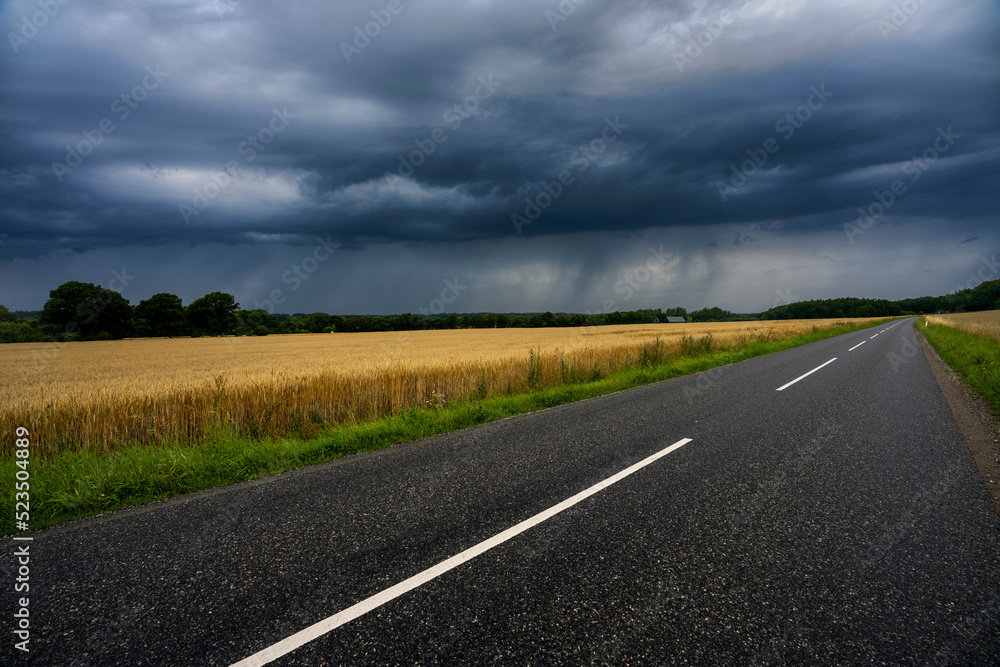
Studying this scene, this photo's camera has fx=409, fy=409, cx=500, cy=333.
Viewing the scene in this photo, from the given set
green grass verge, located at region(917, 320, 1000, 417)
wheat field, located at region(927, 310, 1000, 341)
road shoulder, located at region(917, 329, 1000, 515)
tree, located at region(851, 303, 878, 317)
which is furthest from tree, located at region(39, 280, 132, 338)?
tree, located at region(851, 303, 878, 317)

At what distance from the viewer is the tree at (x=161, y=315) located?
168 ft

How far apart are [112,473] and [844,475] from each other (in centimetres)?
943

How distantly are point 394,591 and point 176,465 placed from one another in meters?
4.55

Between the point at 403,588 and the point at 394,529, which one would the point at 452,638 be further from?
the point at 394,529

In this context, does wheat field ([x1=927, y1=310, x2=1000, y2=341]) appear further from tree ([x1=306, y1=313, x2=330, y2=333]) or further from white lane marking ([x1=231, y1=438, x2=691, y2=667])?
tree ([x1=306, y1=313, x2=330, y2=333])

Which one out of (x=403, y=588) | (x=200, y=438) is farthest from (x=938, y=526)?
(x=200, y=438)

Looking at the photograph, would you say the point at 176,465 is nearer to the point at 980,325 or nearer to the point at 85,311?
the point at 980,325

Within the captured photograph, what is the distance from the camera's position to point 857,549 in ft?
11.7

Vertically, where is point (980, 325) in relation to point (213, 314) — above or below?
below

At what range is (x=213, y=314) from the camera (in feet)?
194

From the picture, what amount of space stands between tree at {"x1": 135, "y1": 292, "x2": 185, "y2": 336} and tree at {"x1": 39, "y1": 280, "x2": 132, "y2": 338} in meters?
3.68

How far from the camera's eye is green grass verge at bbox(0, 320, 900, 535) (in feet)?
15.7

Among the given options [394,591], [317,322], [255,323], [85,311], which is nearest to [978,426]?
[394,591]

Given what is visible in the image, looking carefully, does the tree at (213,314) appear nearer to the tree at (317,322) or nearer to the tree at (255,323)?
the tree at (255,323)
